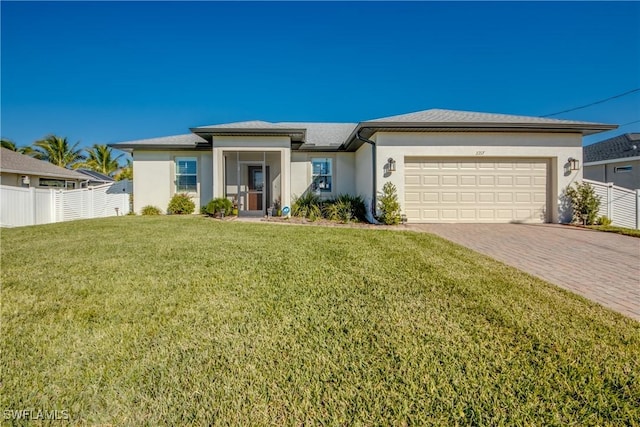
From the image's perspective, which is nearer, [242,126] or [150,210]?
[242,126]

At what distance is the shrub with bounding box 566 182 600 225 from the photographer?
32.3 ft

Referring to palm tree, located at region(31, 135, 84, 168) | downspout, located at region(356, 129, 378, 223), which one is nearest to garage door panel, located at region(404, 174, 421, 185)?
downspout, located at region(356, 129, 378, 223)

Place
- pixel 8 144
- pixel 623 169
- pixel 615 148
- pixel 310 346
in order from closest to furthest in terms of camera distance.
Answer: pixel 310 346 < pixel 623 169 < pixel 615 148 < pixel 8 144

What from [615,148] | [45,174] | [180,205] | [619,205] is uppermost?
[615,148]

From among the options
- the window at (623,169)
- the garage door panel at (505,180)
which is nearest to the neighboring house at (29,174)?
the garage door panel at (505,180)

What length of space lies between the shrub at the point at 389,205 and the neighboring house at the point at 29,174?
63.6 feet

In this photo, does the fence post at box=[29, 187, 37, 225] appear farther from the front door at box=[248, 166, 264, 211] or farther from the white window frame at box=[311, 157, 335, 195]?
the white window frame at box=[311, 157, 335, 195]

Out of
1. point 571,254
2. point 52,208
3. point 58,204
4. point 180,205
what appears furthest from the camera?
point 180,205

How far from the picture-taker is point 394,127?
393 inches

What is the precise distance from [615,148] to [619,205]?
1081 centimetres

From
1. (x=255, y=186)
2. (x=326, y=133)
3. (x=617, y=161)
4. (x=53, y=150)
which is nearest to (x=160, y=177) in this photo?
(x=255, y=186)

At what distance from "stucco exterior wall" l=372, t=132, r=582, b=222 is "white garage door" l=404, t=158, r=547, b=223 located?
0.96 ft

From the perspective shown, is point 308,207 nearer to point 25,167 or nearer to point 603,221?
point 603,221

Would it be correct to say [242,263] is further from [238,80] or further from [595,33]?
[595,33]
